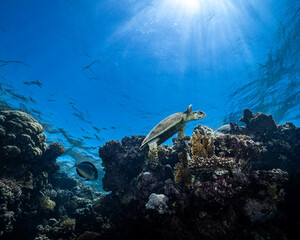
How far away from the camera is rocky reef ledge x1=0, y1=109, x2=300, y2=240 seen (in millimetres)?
2982

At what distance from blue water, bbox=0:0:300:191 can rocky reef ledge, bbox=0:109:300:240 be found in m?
8.71

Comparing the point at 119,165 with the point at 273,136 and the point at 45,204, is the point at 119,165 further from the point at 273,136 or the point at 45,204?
the point at 273,136

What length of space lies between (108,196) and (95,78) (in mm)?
12963

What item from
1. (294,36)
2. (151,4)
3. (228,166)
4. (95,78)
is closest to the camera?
(228,166)

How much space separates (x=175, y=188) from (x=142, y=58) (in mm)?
13512

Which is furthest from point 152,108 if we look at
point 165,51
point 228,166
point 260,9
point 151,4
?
point 228,166

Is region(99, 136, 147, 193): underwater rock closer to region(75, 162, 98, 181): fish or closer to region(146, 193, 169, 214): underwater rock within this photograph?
region(75, 162, 98, 181): fish

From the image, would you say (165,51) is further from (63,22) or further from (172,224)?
(172,224)

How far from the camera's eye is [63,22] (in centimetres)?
1157

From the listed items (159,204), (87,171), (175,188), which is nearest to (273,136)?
(175,188)

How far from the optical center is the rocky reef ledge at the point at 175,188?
298cm

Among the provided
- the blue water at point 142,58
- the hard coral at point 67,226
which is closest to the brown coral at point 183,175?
the hard coral at point 67,226

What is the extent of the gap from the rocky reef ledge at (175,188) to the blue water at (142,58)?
343 inches

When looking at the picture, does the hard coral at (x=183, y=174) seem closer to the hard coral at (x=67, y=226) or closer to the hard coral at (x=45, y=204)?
the hard coral at (x=67, y=226)
